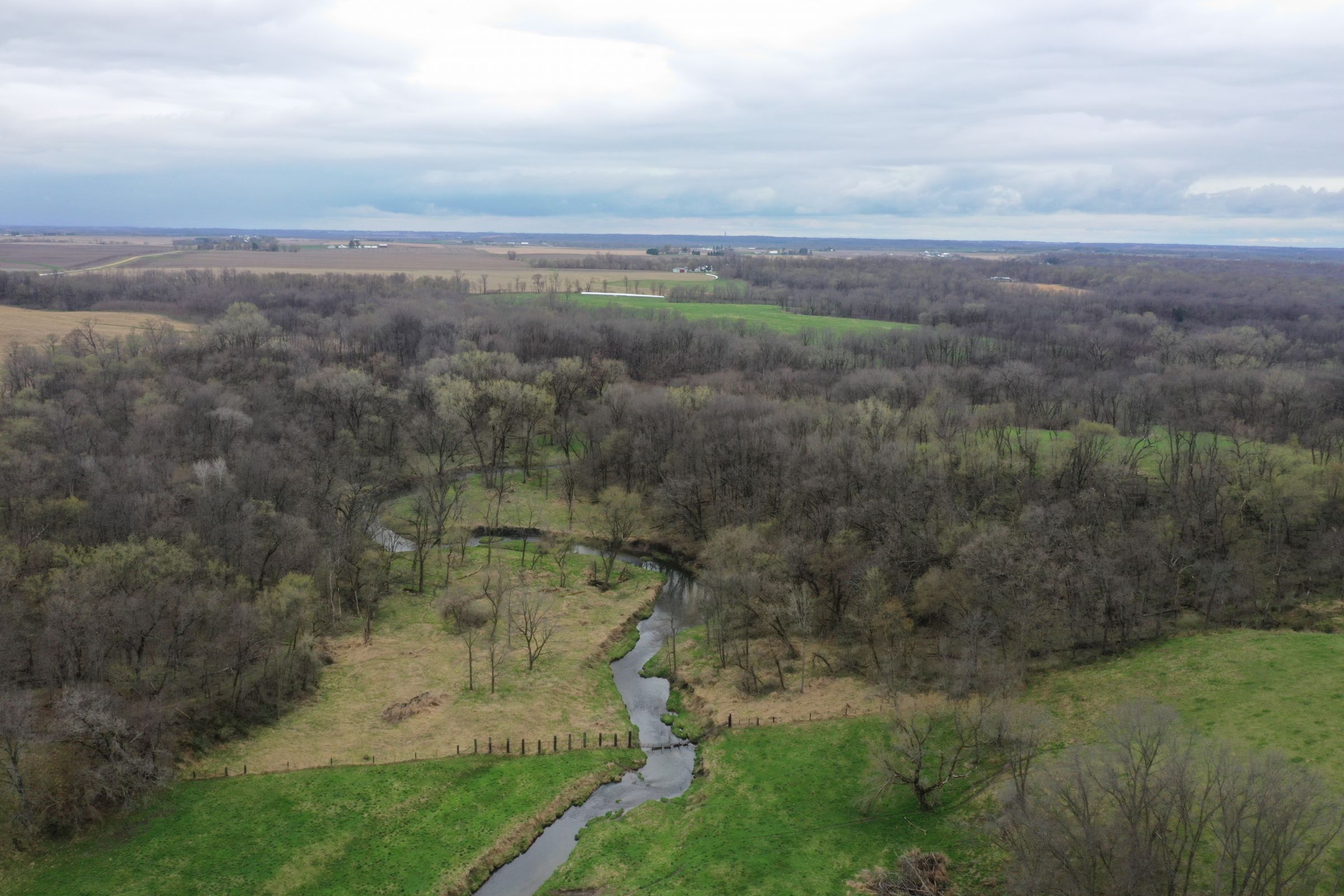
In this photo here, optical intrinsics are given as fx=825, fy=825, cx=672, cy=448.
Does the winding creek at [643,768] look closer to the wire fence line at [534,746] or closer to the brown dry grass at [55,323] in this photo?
the wire fence line at [534,746]

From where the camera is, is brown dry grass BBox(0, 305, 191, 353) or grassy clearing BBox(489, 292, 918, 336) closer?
brown dry grass BBox(0, 305, 191, 353)

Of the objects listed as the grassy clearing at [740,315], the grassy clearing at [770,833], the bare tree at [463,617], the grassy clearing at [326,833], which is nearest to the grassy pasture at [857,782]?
the grassy clearing at [770,833]

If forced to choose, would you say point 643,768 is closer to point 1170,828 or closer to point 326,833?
point 326,833

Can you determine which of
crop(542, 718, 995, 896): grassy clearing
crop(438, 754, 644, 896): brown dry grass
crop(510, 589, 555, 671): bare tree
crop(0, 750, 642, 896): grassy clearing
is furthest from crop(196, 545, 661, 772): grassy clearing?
crop(542, 718, 995, 896): grassy clearing

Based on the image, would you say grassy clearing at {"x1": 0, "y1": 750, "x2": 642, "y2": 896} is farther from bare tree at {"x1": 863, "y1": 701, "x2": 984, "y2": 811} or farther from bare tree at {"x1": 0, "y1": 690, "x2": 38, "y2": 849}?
bare tree at {"x1": 863, "y1": 701, "x2": 984, "y2": 811}

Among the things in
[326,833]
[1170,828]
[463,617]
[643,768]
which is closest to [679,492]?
[463,617]
